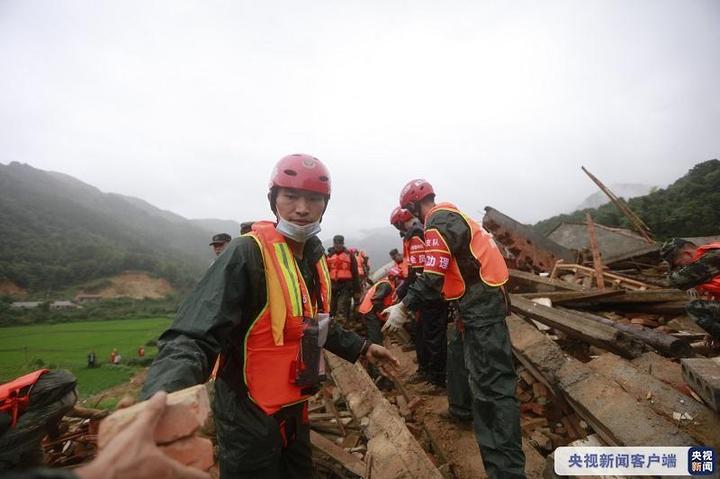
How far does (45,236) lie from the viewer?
53.5 m

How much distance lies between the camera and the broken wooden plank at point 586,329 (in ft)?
14.6

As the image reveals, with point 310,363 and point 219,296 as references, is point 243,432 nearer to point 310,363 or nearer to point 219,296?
point 310,363

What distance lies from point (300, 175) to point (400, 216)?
4.04 m

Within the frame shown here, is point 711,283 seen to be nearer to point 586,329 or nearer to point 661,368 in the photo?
point 661,368

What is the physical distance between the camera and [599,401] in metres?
3.50

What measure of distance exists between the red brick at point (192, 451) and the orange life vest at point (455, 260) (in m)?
2.82

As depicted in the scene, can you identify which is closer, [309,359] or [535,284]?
[309,359]

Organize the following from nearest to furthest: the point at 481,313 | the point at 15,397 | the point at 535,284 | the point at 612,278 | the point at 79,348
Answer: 1. the point at 15,397
2. the point at 481,313
3. the point at 535,284
4. the point at 612,278
5. the point at 79,348

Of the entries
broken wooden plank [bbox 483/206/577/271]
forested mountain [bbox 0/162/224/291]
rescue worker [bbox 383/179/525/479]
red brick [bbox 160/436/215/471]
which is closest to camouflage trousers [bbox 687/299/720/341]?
rescue worker [bbox 383/179/525/479]

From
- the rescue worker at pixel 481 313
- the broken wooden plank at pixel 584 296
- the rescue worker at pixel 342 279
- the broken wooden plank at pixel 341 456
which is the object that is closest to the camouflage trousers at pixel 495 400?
the rescue worker at pixel 481 313

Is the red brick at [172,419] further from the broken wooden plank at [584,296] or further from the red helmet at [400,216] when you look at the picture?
the broken wooden plank at [584,296]

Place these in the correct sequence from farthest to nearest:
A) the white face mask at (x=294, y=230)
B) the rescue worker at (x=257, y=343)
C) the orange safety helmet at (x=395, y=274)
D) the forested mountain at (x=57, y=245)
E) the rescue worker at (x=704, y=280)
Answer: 1. the forested mountain at (x=57, y=245)
2. the orange safety helmet at (x=395, y=274)
3. the rescue worker at (x=704, y=280)
4. the white face mask at (x=294, y=230)
5. the rescue worker at (x=257, y=343)

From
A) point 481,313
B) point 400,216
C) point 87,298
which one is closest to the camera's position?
point 481,313

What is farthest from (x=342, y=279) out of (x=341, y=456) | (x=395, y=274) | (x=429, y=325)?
(x=341, y=456)
